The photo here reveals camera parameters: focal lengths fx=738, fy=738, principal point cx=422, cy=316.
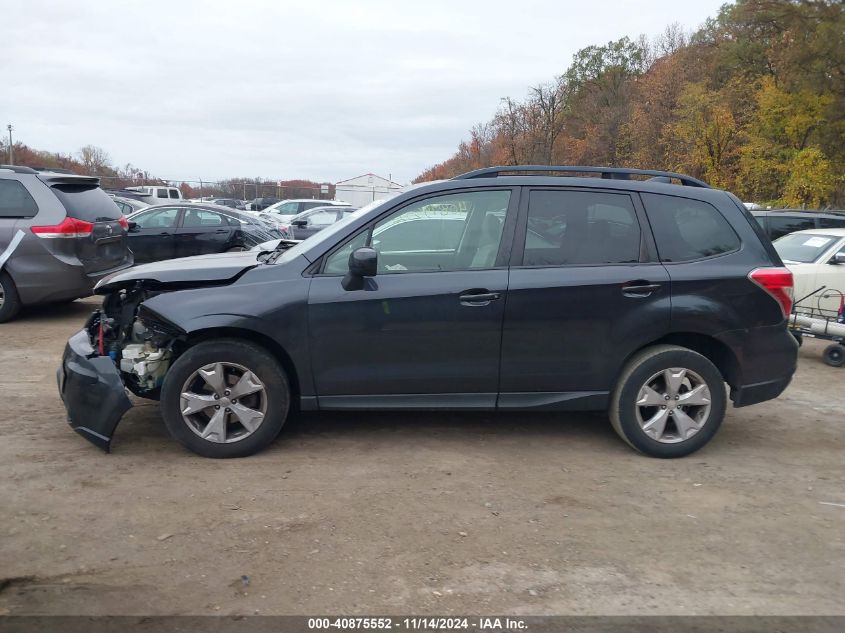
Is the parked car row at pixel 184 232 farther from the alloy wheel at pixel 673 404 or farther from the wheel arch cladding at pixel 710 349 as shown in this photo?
the alloy wheel at pixel 673 404

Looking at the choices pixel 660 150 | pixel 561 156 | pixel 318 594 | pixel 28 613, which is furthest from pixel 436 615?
pixel 561 156

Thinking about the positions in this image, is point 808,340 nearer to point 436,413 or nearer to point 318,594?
point 436,413

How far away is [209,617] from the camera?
3102 mm

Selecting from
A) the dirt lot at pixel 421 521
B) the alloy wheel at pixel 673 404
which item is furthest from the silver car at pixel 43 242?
the alloy wheel at pixel 673 404

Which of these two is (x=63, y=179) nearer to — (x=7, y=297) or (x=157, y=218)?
(x=7, y=297)

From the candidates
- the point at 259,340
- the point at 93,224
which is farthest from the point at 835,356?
the point at 93,224

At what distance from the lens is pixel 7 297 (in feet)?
29.9

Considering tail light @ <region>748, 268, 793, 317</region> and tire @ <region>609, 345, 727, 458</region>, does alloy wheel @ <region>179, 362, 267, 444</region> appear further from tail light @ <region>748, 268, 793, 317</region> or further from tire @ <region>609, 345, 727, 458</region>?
tail light @ <region>748, 268, 793, 317</region>

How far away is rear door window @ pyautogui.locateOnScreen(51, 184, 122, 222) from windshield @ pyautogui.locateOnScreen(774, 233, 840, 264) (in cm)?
902

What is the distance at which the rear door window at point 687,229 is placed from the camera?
201 inches

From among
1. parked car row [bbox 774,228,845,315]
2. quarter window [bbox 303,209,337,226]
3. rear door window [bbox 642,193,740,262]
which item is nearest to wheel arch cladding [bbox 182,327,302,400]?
rear door window [bbox 642,193,740,262]

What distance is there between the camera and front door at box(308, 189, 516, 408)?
190 inches

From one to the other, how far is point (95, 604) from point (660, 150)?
3980 cm

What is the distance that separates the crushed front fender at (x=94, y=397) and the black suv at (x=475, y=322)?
11mm
